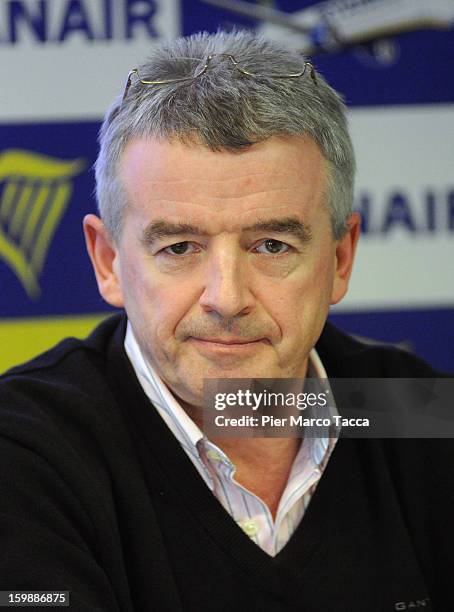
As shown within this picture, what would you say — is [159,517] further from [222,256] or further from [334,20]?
[334,20]

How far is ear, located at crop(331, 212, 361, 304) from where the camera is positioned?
4.30 ft

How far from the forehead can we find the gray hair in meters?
0.02

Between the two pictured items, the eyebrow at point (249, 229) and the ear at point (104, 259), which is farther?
the ear at point (104, 259)

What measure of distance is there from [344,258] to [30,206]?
3.24ft

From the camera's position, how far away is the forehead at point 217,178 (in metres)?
1.10

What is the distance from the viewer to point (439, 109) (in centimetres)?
215

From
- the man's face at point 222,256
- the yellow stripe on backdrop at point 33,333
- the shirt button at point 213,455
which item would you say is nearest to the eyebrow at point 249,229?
the man's face at point 222,256

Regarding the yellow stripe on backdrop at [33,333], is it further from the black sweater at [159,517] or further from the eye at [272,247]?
the eye at [272,247]

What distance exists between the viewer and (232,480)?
1.19m

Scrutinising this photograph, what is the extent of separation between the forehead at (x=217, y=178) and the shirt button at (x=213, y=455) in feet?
1.07

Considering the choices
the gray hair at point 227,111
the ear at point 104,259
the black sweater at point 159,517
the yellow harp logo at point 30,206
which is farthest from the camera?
the yellow harp logo at point 30,206

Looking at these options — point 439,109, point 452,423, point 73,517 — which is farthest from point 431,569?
point 439,109

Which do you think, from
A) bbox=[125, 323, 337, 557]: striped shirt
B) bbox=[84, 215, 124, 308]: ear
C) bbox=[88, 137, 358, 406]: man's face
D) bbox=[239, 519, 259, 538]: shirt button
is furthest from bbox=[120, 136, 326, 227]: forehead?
bbox=[239, 519, 259, 538]: shirt button

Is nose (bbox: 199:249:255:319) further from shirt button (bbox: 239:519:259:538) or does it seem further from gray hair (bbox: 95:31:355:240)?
shirt button (bbox: 239:519:259:538)
